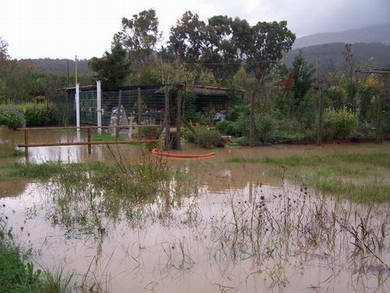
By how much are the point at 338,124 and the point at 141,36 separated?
26096 mm

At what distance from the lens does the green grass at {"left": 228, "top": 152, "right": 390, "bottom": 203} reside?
9.17 metres

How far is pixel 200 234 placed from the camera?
22.5 feet

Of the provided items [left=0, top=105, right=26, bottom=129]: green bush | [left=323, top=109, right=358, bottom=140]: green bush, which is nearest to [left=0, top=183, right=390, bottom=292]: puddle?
[left=323, top=109, right=358, bottom=140]: green bush

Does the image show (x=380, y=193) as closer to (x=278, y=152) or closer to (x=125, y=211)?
(x=125, y=211)

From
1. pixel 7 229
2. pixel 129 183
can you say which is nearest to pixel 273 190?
pixel 129 183

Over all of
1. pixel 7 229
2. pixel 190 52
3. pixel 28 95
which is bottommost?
pixel 7 229

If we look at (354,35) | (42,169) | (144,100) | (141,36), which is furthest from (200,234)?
(354,35)

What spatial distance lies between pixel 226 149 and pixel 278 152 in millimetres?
1584

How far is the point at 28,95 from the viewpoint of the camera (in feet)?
97.1

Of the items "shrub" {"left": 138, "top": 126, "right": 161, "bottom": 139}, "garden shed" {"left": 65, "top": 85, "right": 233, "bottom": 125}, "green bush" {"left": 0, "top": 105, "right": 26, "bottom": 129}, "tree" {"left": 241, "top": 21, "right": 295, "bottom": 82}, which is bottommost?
"shrub" {"left": 138, "top": 126, "right": 161, "bottom": 139}

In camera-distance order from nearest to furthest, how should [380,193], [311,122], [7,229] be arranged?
[7,229] < [380,193] < [311,122]

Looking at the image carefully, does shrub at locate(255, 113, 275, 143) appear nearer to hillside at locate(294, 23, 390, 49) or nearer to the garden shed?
the garden shed

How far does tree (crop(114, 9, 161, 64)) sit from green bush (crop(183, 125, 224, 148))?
24.4m

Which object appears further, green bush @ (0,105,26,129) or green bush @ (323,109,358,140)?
green bush @ (0,105,26,129)
